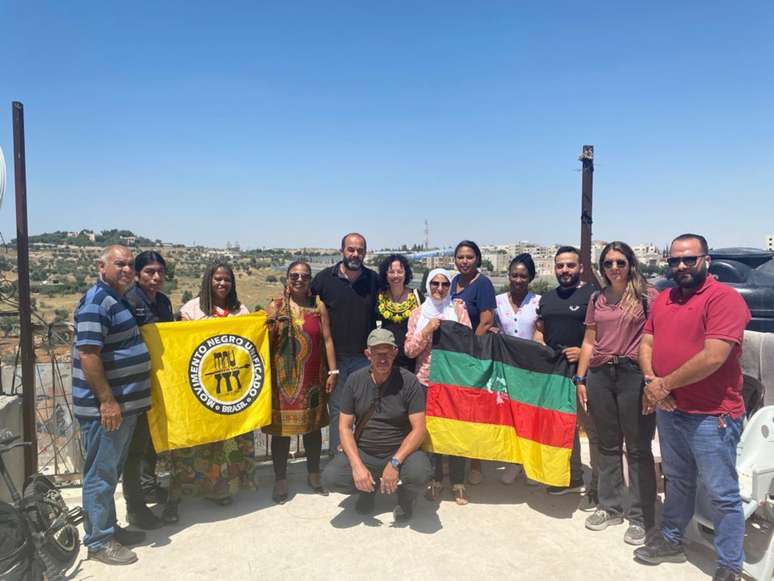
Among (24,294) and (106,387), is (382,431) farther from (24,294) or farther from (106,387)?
(24,294)

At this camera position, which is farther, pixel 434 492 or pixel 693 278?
pixel 434 492

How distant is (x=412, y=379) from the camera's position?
4164 mm

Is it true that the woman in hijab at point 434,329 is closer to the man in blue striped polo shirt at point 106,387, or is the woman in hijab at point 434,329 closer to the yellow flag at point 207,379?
the yellow flag at point 207,379

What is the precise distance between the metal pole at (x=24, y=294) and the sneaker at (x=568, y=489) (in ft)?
14.0

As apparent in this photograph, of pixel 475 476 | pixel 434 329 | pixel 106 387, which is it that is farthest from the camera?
pixel 475 476

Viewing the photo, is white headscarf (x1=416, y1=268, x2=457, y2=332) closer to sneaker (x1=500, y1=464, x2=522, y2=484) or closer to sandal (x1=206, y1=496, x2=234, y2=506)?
sneaker (x1=500, y1=464, x2=522, y2=484)

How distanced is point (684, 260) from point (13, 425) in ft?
16.2

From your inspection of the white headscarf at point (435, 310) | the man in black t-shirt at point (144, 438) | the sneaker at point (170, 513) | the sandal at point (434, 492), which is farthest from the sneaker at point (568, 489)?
the man in black t-shirt at point (144, 438)

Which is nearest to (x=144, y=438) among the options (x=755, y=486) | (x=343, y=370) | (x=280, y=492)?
(x=280, y=492)

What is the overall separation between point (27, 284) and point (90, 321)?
1.13 m

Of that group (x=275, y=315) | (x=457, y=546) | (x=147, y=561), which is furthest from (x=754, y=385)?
(x=147, y=561)

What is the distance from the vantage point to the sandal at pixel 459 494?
14.4 ft

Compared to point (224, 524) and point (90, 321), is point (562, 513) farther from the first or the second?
point (90, 321)

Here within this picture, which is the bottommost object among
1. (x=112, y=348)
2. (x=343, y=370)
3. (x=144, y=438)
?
(x=144, y=438)
